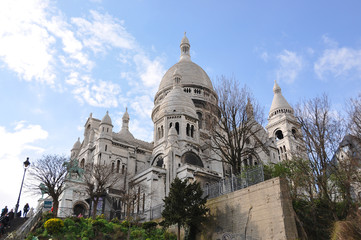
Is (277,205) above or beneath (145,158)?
beneath

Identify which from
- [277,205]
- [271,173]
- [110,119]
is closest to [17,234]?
[277,205]

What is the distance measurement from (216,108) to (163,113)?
24.0 m

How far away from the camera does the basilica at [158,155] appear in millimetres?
41219

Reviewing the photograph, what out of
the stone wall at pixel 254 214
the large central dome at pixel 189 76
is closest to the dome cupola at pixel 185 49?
the large central dome at pixel 189 76

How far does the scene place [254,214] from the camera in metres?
19.9

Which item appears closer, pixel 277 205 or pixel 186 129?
pixel 277 205

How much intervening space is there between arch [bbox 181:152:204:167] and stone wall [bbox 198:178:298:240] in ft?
77.0

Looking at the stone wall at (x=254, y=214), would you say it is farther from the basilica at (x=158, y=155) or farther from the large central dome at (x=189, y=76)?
the large central dome at (x=189, y=76)

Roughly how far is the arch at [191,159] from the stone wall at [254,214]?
2346 cm

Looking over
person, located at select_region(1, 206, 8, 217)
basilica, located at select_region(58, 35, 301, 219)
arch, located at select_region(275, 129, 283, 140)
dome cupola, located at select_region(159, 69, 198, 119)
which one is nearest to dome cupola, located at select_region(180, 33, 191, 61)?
basilica, located at select_region(58, 35, 301, 219)

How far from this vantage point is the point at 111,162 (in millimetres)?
48094

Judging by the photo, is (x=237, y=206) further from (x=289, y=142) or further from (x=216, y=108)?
(x=289, y=142)

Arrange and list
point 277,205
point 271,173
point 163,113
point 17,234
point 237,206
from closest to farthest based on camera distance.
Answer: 1. point 277,205
2. point 237,206
3. point 17,234
4. point 271,173
5. point 163,113

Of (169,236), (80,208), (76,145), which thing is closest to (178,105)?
(80,208)
